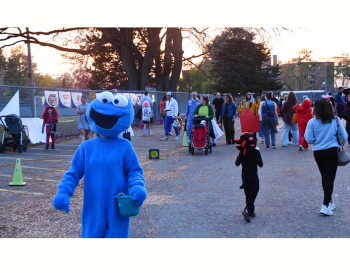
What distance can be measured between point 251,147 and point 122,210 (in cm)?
297

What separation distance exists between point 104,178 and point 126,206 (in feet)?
1.06

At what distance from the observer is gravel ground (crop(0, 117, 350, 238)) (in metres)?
5.23

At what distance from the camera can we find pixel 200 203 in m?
6.71

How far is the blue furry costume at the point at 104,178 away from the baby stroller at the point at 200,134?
903cm

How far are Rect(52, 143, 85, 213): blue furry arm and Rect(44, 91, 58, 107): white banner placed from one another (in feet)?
43.1

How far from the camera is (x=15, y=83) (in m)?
61.4

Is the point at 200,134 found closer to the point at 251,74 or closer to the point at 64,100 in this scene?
the point at 64,100

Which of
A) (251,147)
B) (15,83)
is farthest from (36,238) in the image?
(15,83)

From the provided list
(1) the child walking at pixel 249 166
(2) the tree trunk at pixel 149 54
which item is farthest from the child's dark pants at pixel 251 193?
(2) the tree trunk at pixel 149 54

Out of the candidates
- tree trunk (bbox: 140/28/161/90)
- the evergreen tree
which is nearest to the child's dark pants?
tree trunk (bbox: 140/28/161/90)

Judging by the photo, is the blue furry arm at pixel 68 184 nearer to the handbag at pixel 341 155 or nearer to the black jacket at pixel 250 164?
the black jacket at pixel 250 164

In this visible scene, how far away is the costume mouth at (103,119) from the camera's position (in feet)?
11.4

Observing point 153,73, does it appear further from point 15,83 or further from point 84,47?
point 15,83

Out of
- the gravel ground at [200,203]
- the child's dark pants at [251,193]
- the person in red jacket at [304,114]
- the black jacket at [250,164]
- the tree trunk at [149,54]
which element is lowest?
the gravel ground at [200,203]
